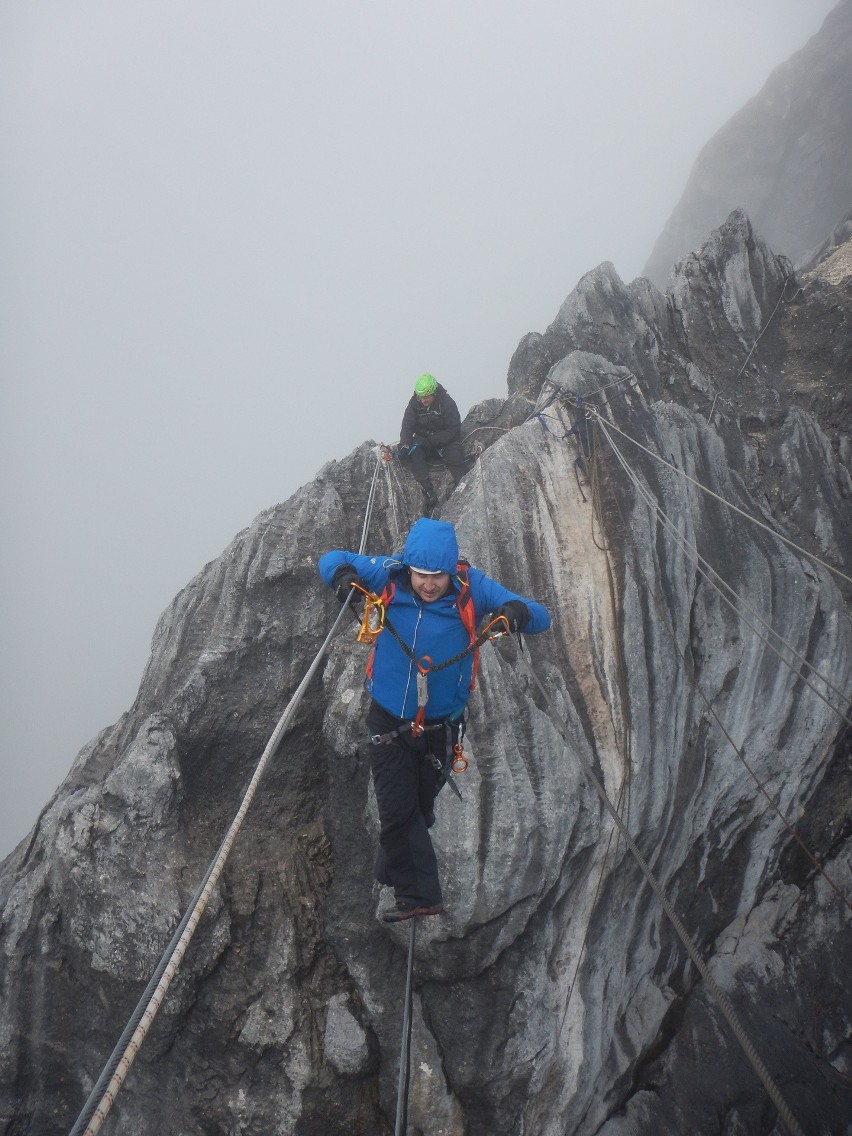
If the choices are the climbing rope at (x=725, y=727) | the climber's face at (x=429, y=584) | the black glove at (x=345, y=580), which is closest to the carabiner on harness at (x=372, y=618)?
the black glove at (x=345, y=580)

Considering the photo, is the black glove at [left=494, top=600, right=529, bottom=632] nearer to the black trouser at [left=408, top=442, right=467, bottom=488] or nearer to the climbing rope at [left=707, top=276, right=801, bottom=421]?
the black trouser at [left=408, top=442, right=467, bottom=488]

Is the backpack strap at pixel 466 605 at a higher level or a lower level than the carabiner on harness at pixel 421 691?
higher

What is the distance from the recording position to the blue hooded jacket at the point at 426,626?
4.94m

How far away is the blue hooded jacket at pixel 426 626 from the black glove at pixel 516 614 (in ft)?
0.17

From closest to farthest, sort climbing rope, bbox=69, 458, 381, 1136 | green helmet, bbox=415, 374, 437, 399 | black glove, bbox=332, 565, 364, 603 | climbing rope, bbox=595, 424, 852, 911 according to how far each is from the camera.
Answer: climbing rope, bbox=69, 458, 381, 1136, black glove, bbox=332, 565, 364, 603, climbing rope, bbox=595, 424, 852, 911, green helmet, bbox=415, 374, 437, 399

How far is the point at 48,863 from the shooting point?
21.2 feet

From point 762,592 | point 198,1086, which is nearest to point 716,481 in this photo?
point 762,592

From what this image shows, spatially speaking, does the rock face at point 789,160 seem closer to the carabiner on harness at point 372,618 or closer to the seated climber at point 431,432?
the seated climber at point 431,432

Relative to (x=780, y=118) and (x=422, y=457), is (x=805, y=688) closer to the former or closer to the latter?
(x=422, y=457)

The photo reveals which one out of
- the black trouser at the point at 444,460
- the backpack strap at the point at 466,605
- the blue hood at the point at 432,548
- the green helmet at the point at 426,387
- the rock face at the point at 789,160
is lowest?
Result: the backpack strap at the point at 466,605

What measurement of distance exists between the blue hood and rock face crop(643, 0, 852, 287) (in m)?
42.7

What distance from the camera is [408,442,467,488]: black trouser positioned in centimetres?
1055

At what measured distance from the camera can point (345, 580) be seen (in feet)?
16.8

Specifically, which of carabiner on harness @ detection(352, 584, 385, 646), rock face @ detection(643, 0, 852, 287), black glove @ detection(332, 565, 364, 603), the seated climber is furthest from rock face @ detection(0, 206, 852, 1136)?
rock face @ detection(643, 0, 852, 287)
